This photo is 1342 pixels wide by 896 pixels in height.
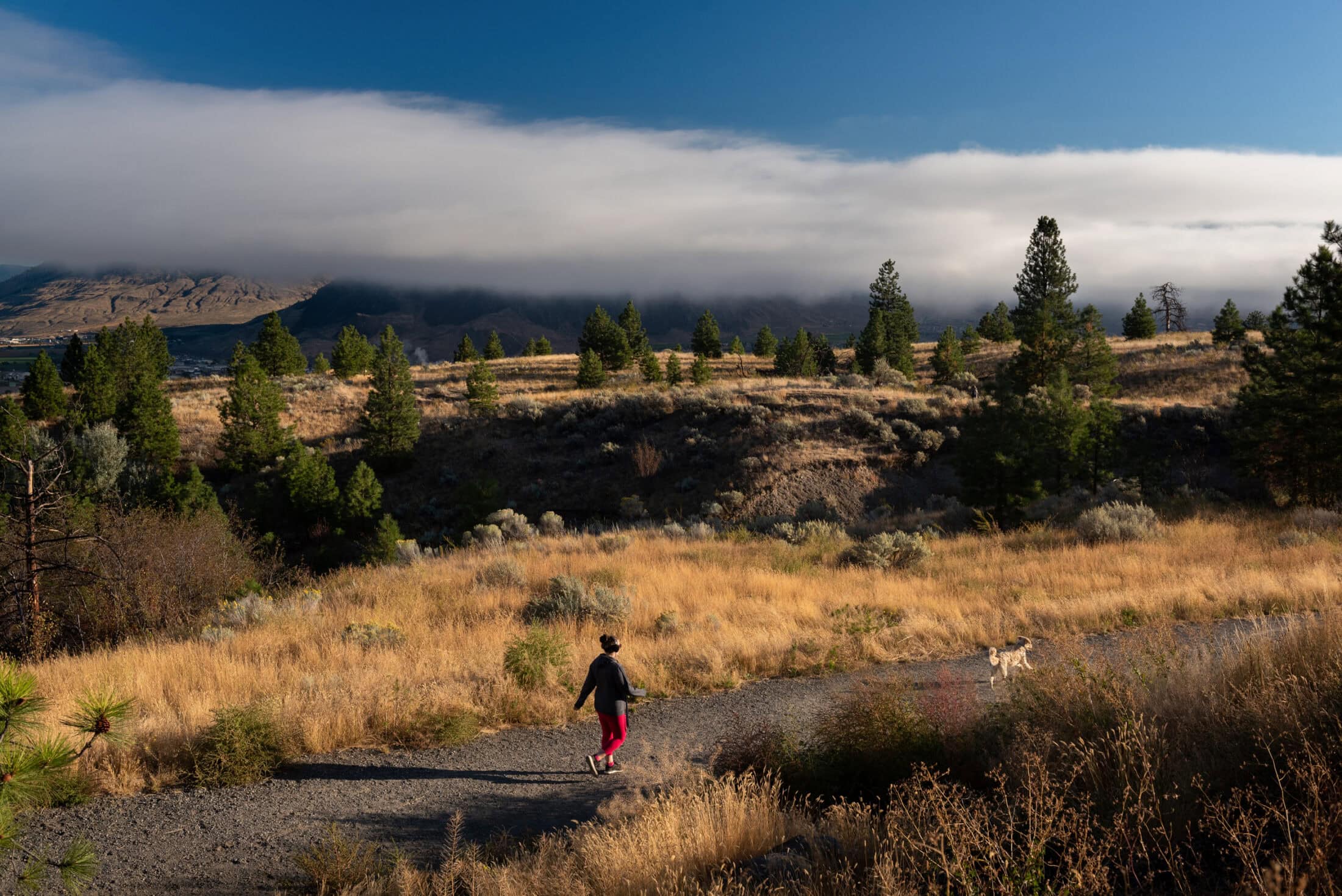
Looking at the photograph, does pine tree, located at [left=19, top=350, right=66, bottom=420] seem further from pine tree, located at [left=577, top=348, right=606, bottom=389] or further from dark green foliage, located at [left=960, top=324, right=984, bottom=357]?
dark green foliage, located at [left=960, top=324, right=984, bottom=357]

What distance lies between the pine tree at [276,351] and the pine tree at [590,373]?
26.2 metres

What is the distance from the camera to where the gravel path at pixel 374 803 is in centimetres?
485

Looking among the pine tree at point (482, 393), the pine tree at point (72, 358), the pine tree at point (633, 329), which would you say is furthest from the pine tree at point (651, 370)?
the pine tree at point (72, 358)

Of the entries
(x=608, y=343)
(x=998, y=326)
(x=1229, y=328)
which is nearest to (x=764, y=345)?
(x=608, y=343)

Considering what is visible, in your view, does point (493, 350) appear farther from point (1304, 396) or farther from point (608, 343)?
point (1304, 396)

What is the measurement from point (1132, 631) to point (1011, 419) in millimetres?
12246

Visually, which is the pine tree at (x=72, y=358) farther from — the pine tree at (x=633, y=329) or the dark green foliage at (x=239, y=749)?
the dark green foliage at (x=239, y=749)

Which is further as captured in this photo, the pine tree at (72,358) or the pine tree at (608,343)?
the pine tree at (608,343)

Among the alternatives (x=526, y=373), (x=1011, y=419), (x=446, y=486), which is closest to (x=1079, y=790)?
(x=1011, y=419)

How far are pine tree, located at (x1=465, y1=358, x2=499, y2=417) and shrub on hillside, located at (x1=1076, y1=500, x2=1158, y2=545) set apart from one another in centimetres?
3394

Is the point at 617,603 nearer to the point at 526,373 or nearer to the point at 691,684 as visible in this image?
the point at 691,684

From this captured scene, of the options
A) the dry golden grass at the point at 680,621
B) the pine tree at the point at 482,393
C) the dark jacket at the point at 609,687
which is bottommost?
the dry golden grass at the point at 680,621

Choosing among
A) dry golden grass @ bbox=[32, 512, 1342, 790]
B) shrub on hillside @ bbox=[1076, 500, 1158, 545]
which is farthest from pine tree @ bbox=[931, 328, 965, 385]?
dry golden grass @ bbox=[32, 512, 1342, 790]

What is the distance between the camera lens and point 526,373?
62844mm
